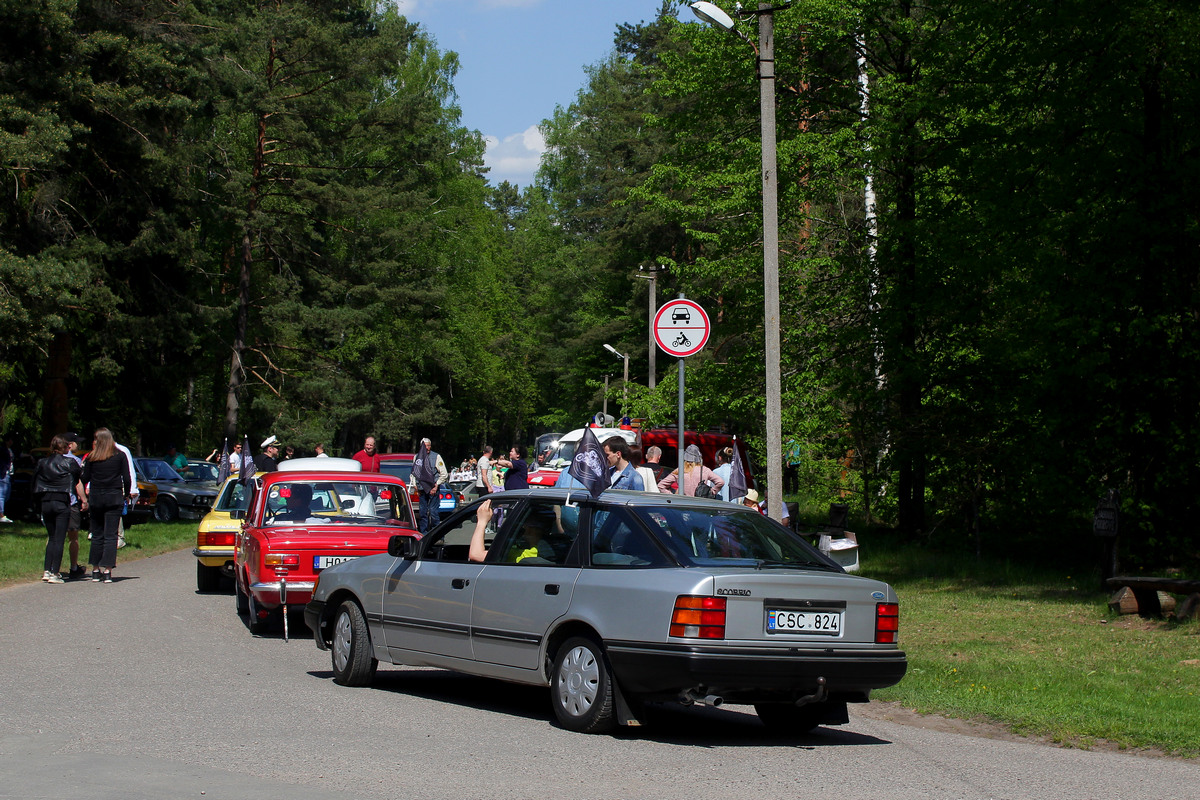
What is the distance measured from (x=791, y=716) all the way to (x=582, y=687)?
1449mm

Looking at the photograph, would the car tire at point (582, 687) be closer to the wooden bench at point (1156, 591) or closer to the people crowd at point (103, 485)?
the wooden bench at point (1156, 591)

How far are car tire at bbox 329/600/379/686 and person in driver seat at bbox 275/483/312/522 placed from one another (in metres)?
3.53

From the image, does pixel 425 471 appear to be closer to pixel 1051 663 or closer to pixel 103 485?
pixel 103 485

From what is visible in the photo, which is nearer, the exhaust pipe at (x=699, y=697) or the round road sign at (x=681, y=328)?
the exhaust pipe at (x=699, y=697)

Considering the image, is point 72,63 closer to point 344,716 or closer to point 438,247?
point 344,716

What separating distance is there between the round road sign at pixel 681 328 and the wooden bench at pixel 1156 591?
488 cm

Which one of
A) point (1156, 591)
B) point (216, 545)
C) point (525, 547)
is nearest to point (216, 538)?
point (216, 545)

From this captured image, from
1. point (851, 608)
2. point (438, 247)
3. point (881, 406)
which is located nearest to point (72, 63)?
point (881, 406)

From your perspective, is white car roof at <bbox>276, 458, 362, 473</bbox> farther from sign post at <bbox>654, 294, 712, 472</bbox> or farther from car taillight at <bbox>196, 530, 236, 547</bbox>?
sign post at <bbox>654, 294, 712, 472</bbox>

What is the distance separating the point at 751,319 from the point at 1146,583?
13823 mm

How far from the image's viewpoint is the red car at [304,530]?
1188 cm

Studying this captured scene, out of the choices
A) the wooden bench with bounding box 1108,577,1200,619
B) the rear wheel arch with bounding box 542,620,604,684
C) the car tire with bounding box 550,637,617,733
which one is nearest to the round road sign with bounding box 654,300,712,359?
the wooden bench with bounding box 1108,577,1200,619

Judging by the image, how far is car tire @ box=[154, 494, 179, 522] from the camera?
3184 cm

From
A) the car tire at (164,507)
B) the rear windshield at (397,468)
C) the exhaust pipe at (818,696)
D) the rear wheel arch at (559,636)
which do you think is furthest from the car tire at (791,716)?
the car tire at (164,507)
